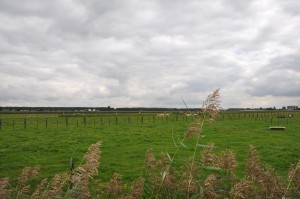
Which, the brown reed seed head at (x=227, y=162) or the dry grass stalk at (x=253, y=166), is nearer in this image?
the brown reed seed head at (x=227, y=162)

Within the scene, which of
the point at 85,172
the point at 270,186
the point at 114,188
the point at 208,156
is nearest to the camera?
the point at 85,172

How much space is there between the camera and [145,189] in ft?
15.9

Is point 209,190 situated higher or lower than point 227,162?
A: lower

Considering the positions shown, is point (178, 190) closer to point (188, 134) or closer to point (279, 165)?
point (188, 134)

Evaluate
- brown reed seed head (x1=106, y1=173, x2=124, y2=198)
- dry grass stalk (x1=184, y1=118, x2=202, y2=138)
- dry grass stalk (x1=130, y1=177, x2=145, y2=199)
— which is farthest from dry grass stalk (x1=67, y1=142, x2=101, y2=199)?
brown reed seed head (x1=106, y1=173, x2=124, y2=198)

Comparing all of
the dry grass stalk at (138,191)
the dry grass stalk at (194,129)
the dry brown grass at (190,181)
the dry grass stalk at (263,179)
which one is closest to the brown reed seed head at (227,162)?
the dry brown grass at (190,181)

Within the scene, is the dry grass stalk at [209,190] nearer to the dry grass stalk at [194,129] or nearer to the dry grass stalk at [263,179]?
the dry grass stalk at [194,129]

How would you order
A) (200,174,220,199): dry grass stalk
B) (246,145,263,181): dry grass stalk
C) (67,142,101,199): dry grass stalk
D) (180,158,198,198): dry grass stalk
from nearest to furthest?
(67,142,101,199): dry grass stalk → (200,174,220,199): dry grass stalk → (180,158,198,198): dry grass stalk → (246,145,263,181): dry grass stalk

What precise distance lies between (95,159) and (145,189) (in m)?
1.58

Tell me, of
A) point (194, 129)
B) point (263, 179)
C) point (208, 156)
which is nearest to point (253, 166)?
point (263, 179)

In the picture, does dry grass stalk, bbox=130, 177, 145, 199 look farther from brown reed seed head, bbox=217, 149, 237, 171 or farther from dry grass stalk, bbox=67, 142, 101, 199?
brown reed seed head, bbox=217, 149, 237, 171

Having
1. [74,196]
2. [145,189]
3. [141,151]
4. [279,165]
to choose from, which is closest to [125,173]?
[141,151]

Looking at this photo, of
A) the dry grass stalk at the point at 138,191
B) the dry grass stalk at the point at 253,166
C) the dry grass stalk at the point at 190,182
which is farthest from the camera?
the dry grass stalk at the point at 253,166

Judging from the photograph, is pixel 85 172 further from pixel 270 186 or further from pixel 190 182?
pixel 270 186
